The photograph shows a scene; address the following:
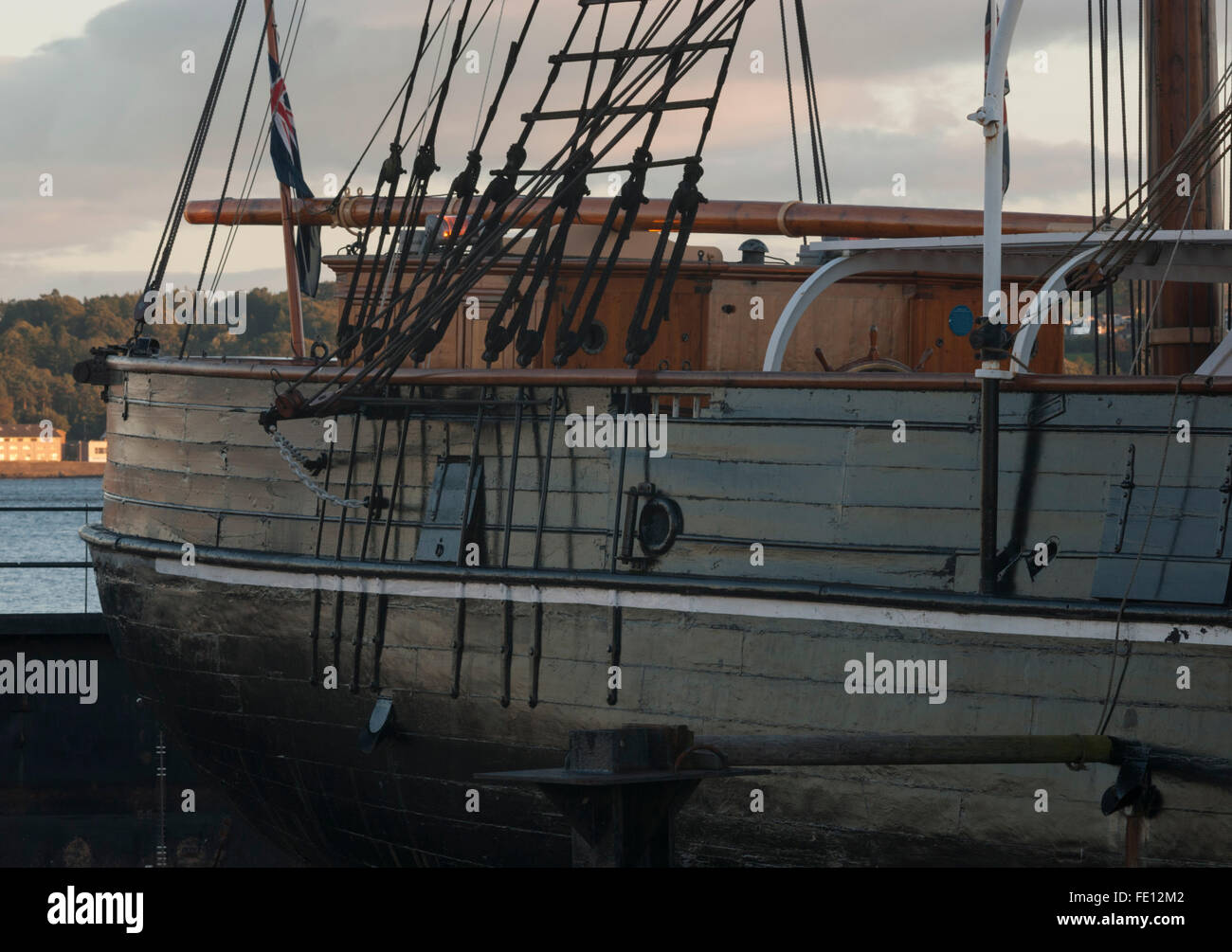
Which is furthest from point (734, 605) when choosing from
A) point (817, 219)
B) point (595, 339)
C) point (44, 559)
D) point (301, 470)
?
point (44, 559)

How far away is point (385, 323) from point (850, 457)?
365cm

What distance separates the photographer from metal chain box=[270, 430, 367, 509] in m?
10.8

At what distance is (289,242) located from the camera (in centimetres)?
1342


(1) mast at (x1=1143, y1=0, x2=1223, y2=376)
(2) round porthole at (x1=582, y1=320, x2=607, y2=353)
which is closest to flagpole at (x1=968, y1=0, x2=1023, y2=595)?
(2) round porthole at (x1=582, y1=320, x2=607, y2=353)

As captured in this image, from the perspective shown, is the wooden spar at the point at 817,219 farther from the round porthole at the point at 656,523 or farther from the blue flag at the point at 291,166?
the round porthole at the point at 656,523

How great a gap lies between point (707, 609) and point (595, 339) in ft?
8.81

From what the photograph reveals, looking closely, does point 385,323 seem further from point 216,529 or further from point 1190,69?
point 1190,69

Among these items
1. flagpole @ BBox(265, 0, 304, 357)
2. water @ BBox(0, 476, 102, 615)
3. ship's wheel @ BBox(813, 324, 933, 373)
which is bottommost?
water @ BBox(0, 476, 102, 615)

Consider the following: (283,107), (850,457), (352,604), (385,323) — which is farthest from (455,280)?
(283,107)

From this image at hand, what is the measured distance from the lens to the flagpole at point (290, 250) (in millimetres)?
13398

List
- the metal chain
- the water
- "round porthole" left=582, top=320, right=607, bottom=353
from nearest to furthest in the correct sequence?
the metal chain → "round porthole" left=582, top=320, right=607, bottom=353 → the water

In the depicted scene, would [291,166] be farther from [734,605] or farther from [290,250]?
[734,605]

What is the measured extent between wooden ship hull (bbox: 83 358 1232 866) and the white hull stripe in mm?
15

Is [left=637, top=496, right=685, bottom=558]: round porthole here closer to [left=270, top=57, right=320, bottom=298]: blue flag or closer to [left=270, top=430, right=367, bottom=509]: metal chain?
[left=270, top=430, right=367, bottom=509]: metal chain
